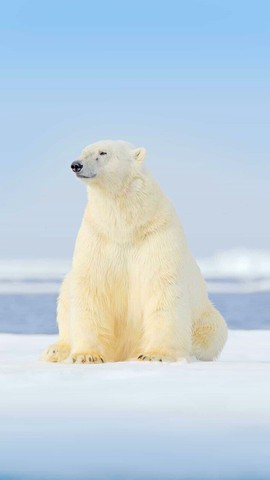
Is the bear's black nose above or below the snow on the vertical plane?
above

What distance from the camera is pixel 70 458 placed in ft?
15.0

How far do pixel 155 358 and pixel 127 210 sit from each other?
42.5 inches

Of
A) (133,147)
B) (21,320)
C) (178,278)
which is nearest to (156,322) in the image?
(178,278)

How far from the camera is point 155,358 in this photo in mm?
6590

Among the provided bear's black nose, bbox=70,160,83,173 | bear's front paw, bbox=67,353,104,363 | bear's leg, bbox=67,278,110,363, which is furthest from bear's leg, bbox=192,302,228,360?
bear's black nose, bbox=70,160,83,173

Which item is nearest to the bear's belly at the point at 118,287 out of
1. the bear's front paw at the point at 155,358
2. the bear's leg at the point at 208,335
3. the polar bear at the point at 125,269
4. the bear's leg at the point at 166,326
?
the polar bear at the point at 125,269

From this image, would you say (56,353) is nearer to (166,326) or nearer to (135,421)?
(166,326)

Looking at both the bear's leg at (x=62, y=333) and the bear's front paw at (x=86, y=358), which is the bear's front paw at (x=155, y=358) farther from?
the bear's leg at (x=62, y=333)

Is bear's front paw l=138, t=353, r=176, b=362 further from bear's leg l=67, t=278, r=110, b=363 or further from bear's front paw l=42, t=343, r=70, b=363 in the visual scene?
bear's front paw l=42, t=343, r=70, b=363

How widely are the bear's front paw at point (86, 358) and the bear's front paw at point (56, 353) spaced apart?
1.49ft

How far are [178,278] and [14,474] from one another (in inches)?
108

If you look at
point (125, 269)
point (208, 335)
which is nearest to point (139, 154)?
point (125, 269)

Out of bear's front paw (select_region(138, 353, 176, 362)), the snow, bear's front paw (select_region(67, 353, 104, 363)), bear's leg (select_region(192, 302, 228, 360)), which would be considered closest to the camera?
the snow

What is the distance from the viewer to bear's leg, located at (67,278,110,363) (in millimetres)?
6820
